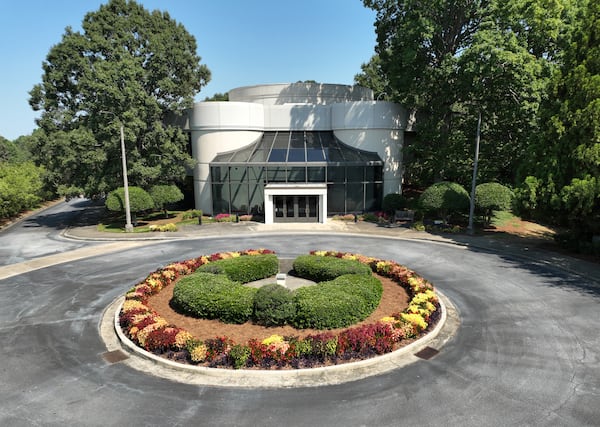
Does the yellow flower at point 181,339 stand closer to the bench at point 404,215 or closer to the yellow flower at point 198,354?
the yellow flower at point 198,354

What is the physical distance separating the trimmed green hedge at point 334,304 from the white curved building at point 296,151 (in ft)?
77.5

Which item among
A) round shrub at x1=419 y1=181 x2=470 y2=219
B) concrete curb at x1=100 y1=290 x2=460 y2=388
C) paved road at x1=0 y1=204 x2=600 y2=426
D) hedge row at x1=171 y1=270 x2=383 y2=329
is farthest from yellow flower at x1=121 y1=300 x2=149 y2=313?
round shrub at x1=419 y1=181 x2=470 y2=219

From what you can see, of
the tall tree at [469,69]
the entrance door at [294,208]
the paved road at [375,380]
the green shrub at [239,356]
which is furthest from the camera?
the entrance door at [294,208]

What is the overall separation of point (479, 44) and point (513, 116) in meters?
6.88

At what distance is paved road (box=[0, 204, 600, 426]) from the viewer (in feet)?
31.4

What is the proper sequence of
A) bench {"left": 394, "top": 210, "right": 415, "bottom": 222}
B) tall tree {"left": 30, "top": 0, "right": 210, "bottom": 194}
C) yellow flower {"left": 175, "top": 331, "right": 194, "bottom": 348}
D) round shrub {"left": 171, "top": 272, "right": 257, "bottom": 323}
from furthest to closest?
bench {"left": 394, "top": 210, "right": 415, "bottom": 222}, tall tree {"left": 30, "top": 0, "right": 210, "bottom": 194}, round shrub {"left": 171, "top": 272, "right": 257, "bottom": 323}, yellow flower {"left": 175, "top": 331, "right": 194, "bottom": 348}

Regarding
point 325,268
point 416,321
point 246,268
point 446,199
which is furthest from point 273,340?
point 446,199

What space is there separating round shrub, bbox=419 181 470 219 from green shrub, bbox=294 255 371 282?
1582 cm

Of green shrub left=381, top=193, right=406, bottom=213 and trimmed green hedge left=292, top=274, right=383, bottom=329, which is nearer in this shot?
trimmed green hedge left=292, top=274, right=383, bottom=329

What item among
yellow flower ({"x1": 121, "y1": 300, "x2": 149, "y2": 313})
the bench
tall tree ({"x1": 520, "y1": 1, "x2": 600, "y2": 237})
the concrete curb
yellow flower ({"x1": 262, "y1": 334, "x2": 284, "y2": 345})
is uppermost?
tall tree ({"x1": 520, "y1": 1, "x2": 600, "y2": 237})

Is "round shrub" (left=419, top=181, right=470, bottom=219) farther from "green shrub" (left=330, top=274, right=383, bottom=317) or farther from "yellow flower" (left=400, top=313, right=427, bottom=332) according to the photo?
"yellow flower" (left=400, top=313, right=427, bottom=332)

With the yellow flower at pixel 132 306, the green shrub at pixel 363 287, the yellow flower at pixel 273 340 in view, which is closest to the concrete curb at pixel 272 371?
the yellow flower at pixel 273 340

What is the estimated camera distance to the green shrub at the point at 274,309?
1415 cm

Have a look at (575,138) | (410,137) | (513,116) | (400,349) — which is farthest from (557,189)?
(410,137)
